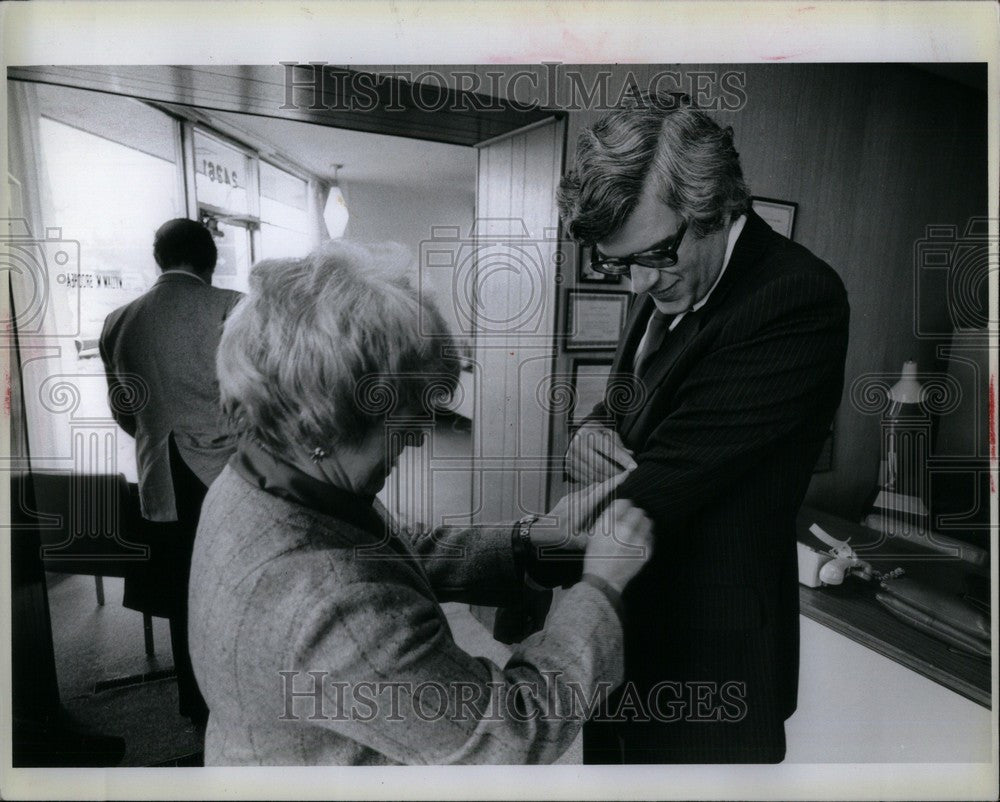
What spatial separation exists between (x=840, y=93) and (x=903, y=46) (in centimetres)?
15

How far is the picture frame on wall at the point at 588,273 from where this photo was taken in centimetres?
123

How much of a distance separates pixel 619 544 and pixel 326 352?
597 mm

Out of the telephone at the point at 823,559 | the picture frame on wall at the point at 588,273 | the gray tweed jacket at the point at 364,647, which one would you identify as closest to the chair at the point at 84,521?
the gray tweed jacket at the point at 364,647

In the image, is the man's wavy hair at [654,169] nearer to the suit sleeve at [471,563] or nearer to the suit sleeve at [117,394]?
the suit sleeve at [471,563]

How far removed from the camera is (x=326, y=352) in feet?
3.54

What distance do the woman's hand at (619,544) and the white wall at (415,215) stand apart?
421mm

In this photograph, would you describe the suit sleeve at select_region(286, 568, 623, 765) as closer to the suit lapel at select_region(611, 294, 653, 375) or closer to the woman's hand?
the woman's hand

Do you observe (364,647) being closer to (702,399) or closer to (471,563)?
(471,563)

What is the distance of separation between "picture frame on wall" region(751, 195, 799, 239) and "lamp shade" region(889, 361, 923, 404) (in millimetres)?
335

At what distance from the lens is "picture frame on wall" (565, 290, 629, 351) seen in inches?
48.8

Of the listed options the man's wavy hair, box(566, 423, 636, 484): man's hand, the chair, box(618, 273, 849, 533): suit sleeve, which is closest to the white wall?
the man's wavy hair

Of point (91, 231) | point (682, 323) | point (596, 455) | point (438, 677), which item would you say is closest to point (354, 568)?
point (438, 677)

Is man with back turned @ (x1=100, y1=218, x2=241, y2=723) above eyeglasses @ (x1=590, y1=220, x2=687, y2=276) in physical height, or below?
below

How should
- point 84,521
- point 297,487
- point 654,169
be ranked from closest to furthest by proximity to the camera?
1. point 297,487
2. point 654,169
3. point 84,521
